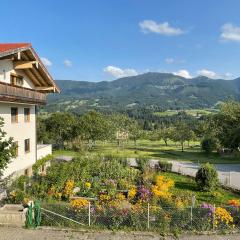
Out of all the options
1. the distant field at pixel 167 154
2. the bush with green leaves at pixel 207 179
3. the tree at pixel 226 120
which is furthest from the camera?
the tree at pixel 226 120

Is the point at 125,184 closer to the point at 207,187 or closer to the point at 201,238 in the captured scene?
the point at 207,187

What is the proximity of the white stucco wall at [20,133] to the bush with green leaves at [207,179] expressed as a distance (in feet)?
40.9

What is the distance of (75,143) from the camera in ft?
188

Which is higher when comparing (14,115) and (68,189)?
(14,115)

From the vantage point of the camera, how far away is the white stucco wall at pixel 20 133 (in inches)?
838

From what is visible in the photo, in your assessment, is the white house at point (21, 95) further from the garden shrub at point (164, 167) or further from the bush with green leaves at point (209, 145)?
the bush with green leaves at point (209, 145)

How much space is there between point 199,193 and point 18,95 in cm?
1325

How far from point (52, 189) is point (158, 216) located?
272 inches

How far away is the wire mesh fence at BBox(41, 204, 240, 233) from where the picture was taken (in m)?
14.2

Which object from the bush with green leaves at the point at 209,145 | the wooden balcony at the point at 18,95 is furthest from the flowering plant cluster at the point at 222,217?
the bush with green leaves at the point at 209,145

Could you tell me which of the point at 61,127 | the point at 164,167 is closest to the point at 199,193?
the point at 164,167

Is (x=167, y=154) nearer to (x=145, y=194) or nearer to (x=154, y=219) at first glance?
(x=145, y=194)

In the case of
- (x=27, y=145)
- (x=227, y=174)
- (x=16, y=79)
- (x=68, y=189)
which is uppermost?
(x=16, y=79)

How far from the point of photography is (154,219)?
1424 centimetres
